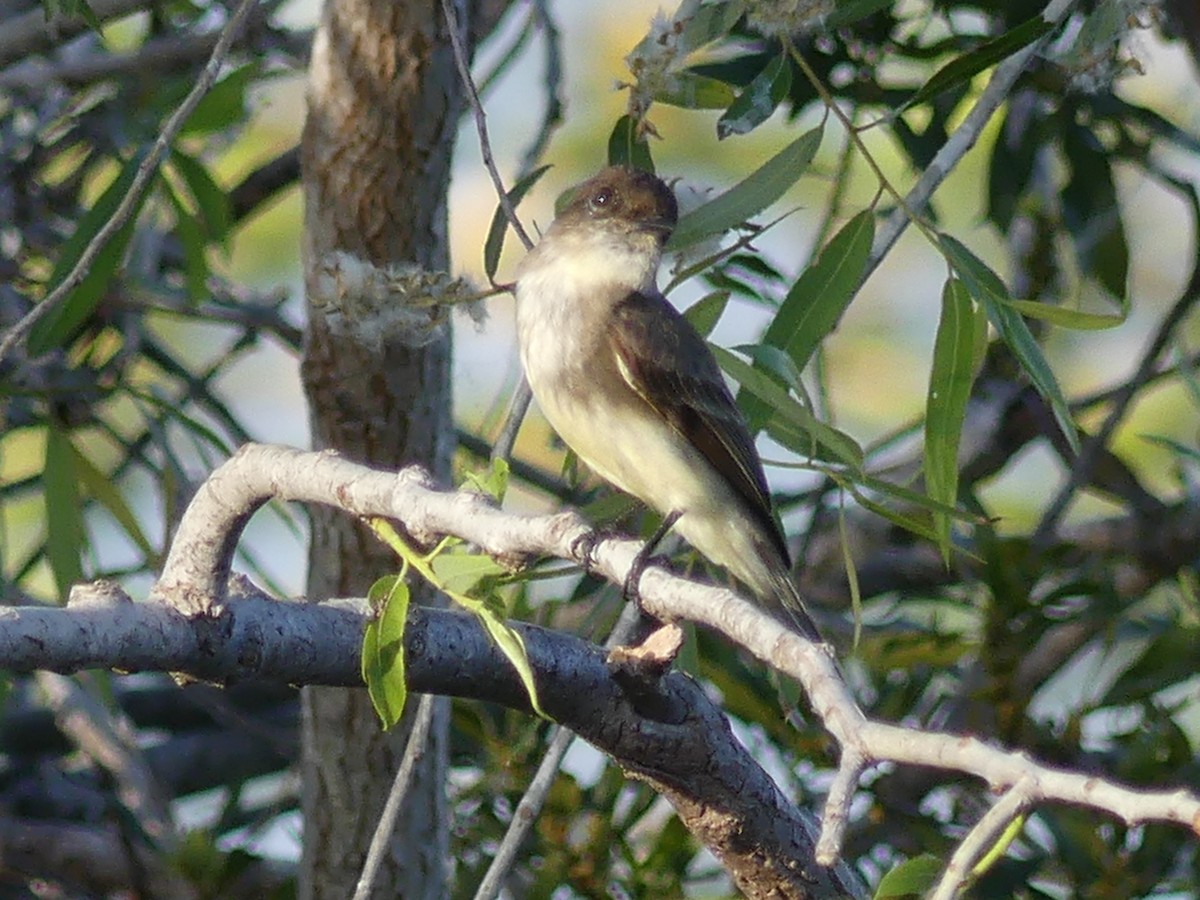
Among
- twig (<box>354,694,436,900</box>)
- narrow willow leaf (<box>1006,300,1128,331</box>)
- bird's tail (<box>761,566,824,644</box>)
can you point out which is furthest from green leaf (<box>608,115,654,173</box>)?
twig (<box>354,694,436,900</box>)

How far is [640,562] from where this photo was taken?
7.32 feet

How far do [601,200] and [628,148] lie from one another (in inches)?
4.3

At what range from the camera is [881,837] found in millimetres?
3850

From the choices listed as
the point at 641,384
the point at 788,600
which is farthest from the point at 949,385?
the point at 788,600

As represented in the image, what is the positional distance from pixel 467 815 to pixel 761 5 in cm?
181

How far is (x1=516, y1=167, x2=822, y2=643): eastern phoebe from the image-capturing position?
306cm

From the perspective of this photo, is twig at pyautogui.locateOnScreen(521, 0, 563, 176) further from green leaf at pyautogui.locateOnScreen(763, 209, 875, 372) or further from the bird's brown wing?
green leaf at pyautogui.locateOnScreen(763, 209, 875, 372)

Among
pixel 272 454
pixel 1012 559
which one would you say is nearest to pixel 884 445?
pixel 1012 559

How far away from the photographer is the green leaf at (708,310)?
310 centimetres

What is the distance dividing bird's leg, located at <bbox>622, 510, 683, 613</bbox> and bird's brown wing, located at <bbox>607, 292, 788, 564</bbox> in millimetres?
208

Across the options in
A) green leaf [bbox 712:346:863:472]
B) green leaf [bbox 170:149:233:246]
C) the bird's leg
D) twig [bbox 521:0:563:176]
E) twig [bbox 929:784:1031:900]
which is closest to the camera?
twig [bbox 929:784:1031:900]

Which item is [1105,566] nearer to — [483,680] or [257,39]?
[257,39]

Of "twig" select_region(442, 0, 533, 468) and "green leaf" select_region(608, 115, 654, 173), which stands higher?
"green leaf" select_region(608, 115, 654, 173)

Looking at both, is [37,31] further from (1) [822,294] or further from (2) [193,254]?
(1) [822,294]
